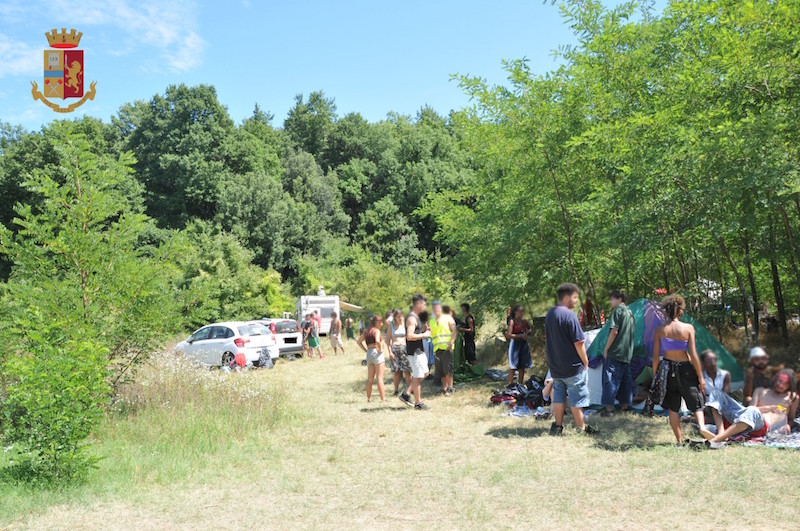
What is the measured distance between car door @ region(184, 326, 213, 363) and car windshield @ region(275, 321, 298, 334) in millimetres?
2713

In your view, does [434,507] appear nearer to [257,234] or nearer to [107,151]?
[257,234]

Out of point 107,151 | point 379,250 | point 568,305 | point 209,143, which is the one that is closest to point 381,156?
point 379,250

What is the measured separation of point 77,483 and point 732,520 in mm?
5466

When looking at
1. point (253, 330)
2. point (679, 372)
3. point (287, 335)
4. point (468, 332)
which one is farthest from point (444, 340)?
point (287, 335)

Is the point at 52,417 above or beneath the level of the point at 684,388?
above

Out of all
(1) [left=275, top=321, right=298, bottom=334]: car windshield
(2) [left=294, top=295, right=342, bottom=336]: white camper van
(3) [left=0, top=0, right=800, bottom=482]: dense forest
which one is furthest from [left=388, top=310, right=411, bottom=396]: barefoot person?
(2) [left=294, top=295, right=342, bottom=336]: white camper van

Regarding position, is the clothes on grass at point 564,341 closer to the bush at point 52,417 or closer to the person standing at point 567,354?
the person standing at point 567,354

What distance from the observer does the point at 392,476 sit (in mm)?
6109

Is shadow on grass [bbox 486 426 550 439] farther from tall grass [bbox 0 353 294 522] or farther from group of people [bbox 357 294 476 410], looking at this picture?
tall grass [bbox 0 353 294 522]

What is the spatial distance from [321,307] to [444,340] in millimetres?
19325

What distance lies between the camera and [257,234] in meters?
41.7

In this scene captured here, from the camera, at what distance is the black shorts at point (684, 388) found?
21.7 feet

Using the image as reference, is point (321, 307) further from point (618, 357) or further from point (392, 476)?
point (392, 476)

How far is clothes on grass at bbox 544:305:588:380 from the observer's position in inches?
284
